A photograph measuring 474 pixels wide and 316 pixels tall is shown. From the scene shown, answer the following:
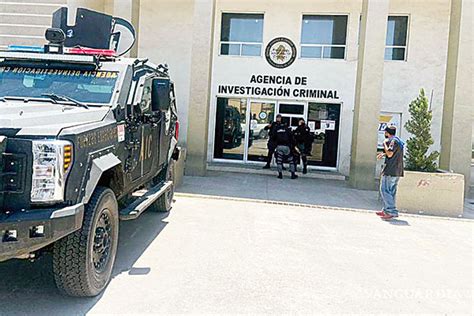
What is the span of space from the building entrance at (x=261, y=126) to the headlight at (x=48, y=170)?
12007mm

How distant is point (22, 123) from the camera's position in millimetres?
3531

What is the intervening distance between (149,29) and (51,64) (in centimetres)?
1031

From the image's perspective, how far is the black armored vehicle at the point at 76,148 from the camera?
3330mm


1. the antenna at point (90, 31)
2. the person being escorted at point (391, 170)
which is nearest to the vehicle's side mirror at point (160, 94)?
the antenna at point (90, 31)

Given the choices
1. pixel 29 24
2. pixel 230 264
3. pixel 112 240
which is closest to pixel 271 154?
pixel 29 24

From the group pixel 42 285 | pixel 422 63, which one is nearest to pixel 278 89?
pixel 422 63

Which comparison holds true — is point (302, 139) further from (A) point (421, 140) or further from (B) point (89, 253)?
(B) point (89, 253)

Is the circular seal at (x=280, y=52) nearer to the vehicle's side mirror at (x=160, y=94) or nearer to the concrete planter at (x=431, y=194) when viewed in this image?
the concrete planter at (x=431, y=194)

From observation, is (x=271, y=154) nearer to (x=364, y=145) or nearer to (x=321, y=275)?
(x=364, y=145)

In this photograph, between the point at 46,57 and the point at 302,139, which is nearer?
the point at 46,57

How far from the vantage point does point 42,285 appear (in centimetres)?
440

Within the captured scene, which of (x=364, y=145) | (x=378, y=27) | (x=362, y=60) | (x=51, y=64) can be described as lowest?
(x=364, y=145)

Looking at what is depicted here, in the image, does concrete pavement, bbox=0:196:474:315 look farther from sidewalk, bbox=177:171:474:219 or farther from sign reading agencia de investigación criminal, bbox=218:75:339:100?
sign reading agencia de investigación criminal, bbox=218:75:339:100

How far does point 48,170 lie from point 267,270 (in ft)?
9.38
